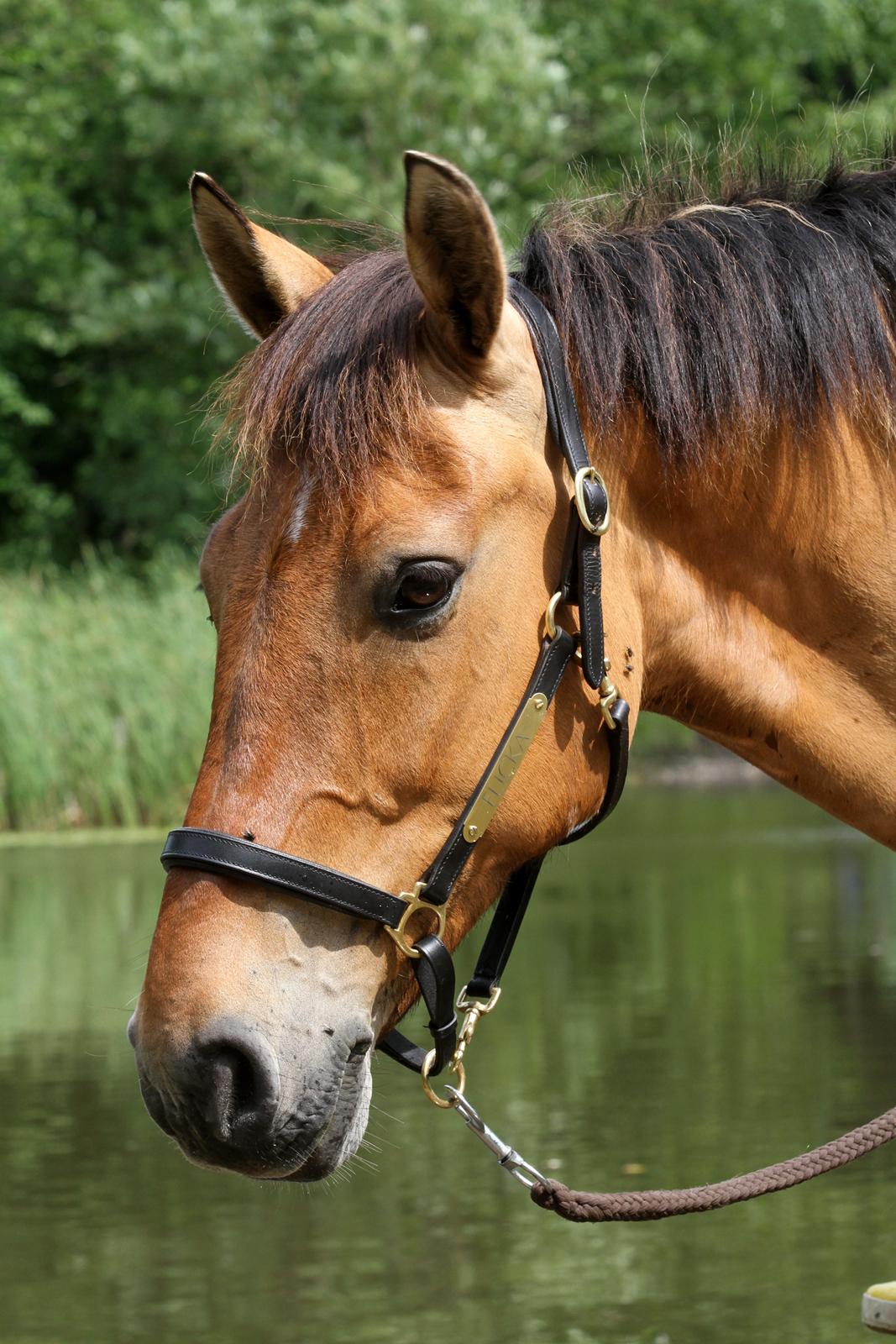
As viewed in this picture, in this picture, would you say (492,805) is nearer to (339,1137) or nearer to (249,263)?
(339,1137)

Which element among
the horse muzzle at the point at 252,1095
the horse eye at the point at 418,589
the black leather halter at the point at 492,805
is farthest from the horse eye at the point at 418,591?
the horse muzzle at the point at 252,1095

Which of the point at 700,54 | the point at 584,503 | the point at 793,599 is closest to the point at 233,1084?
the point at 584,503

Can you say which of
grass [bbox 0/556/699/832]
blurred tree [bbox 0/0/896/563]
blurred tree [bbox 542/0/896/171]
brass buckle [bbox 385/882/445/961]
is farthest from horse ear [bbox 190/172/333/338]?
blurred tree [bbox 542/0/896/171]

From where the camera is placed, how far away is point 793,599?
2445 millimetres

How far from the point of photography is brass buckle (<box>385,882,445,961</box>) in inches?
82.7

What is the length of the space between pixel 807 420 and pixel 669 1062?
3.84 meters

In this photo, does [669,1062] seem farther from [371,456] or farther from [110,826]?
[110,826]

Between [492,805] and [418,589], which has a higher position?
[418,589]

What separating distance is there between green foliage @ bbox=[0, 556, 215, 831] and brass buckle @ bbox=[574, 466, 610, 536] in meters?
9.14

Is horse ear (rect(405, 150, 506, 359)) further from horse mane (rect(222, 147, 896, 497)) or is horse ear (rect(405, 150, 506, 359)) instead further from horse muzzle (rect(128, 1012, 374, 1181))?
horse muzzle (rect(128, 1012, 374, 1181))

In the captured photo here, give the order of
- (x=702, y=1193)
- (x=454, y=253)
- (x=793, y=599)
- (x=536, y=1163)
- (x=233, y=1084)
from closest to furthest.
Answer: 1. (x=233, y=1084)
2. (x=454, y=253)
3. (x=702, y=1193)
4. (x=793, y=599)
5. (x=536, y=1163)

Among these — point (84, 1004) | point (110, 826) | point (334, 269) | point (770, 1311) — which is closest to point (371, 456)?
point (334, 269)

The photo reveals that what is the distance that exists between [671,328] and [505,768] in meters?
0.73

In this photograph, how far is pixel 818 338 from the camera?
2.39 m
